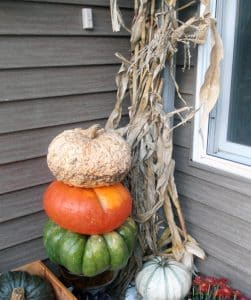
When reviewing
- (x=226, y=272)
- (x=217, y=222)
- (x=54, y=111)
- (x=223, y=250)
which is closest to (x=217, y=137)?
(x=217, y=222)

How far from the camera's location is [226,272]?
209cm

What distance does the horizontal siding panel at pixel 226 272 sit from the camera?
200 centimetres

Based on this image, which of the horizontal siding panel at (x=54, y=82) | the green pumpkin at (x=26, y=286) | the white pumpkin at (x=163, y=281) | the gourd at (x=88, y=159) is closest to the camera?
the gourd at (x=88, y=159)

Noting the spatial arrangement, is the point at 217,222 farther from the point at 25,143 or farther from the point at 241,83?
the point at 25,143

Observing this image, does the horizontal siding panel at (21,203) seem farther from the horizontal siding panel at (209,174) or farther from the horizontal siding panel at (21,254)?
the horizontal siding panel at (209,174)

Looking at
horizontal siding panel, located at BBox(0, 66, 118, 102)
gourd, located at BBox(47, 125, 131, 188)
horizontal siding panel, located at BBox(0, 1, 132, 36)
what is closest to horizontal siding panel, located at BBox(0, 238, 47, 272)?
gourd, located at BBox(47, 125, 131, 188)

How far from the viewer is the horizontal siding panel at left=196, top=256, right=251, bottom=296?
2.00 metres

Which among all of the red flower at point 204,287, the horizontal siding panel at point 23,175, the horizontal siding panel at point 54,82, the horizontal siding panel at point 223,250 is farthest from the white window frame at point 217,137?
the horizontal siding panel at point 23,175

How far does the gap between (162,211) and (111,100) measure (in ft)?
2.63

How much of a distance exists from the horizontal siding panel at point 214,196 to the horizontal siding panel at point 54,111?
2.18 ft

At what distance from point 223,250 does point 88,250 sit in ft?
2.93

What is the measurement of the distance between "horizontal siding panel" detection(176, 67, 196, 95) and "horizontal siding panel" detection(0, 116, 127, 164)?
74 centimetres

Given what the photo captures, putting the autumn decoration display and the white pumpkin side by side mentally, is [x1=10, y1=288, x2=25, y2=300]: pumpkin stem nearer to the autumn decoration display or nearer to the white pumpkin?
the white pumpkin

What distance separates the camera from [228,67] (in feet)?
6.25
